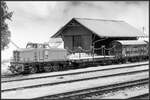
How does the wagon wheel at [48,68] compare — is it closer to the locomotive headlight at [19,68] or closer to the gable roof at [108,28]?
the locomotive headlight at [19,68]

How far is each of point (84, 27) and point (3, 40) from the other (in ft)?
35.6

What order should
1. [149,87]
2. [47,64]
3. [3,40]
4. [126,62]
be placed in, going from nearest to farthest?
[149,87] → [47,64] → [3,40] → [126,62]

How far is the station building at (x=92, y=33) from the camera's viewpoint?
104 ft

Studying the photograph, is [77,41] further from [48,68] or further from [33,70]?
[33,70]

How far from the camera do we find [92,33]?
31516 mm

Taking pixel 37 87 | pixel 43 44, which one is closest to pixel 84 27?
pixel 43 44

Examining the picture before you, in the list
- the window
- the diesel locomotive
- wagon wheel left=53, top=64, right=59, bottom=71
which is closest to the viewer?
the diesel locomotive

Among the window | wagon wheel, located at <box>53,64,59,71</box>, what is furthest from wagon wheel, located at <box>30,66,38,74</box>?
the window

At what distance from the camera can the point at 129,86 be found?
13.2 metres

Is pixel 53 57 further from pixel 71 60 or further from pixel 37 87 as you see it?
pixel 37 87

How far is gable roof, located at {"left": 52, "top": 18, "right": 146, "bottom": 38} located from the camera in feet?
104

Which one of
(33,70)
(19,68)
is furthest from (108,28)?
(19,68)

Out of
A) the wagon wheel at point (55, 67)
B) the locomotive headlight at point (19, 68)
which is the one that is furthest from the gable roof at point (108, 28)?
the locomotive headlight at point (19, 68)

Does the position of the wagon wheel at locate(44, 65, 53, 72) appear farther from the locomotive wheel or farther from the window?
the window
